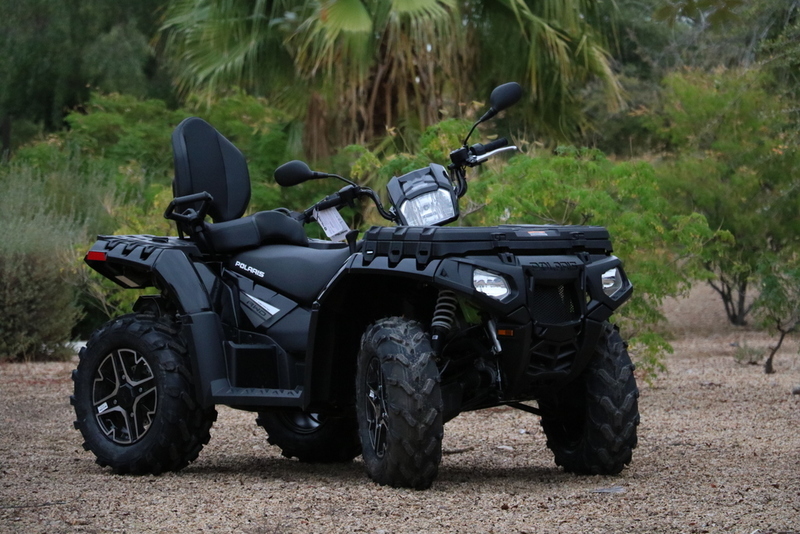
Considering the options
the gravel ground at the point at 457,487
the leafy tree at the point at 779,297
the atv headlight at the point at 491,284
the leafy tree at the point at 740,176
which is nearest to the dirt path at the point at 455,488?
the gravel ground at the point at 457,487

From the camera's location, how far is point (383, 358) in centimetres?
502

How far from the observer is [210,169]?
6.29 meters

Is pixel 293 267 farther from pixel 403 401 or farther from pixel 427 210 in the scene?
pixel 403 401

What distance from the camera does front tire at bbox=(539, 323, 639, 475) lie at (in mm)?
5355

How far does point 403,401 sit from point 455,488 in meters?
0.62

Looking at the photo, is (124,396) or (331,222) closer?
(331,222)

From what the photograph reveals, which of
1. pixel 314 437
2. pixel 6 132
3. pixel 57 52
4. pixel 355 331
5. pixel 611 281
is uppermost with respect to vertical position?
pixel 57 52

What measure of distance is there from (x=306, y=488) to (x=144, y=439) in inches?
38.1

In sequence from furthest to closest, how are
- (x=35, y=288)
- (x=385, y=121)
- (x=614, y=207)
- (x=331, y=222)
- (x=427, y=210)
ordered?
(x=385, y=121) → (x=35, y=288) → (x=614, y=207) → (x=331, y=222) → (x=427, y=210)

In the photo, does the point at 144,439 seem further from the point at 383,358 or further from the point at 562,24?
the point at 562,24

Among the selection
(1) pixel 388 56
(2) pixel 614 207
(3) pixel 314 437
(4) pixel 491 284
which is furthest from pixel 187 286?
(1) pixel 388 56

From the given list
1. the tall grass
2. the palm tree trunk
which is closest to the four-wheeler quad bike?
the tall grass

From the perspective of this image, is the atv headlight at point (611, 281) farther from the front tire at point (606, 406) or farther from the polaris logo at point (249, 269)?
the polaris logo at point (249, 269)

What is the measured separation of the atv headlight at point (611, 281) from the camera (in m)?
5.23
